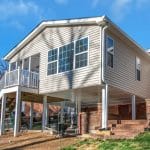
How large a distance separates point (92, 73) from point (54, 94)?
447cm

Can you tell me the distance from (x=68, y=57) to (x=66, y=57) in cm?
20

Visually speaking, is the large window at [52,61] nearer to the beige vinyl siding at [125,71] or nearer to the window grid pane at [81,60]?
the window grid pane at [81,60]

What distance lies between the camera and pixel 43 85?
67.6ft

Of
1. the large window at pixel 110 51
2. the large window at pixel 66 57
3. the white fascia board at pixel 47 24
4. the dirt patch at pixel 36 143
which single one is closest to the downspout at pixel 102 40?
the white fascia board at pixel 47 24

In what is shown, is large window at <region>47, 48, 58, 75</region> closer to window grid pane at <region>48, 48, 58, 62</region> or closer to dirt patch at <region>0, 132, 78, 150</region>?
window grid pane at <region>48, 48, 58, 62</region>

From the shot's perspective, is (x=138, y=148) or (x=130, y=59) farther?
(x=130, y=59)

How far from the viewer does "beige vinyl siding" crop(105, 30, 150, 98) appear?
18.0m

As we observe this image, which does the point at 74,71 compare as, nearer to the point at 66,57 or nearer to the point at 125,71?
the point at 66,57

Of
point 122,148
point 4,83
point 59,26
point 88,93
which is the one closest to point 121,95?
point 88,93

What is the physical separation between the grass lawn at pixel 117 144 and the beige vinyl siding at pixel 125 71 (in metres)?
4.77

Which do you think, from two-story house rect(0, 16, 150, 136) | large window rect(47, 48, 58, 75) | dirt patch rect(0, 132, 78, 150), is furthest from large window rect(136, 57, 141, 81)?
dirt patch rect(0, 132, 78, 150)

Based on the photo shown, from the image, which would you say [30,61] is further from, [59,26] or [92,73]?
[92,73]

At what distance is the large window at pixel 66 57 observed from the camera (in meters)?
18.8

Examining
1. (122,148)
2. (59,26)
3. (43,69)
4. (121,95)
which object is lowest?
(122,148)
